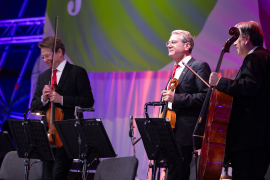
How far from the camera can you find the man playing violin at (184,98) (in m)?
2.99

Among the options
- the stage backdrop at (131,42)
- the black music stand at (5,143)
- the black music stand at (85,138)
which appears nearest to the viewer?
the black music stand at (85,138)

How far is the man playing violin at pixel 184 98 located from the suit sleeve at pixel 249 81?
2.00 feet

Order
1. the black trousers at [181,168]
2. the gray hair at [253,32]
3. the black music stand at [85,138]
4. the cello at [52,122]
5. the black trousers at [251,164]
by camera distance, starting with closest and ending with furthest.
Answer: the black trousers at [251,164]
the gray hair at [253,32]
the black music stand at [85,138]
the black trousers at [181,168]
the cello at [52,122]

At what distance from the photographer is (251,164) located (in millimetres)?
2355

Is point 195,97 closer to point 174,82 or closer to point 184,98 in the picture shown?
point 184,98

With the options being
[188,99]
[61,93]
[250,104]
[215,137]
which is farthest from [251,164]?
[61,93]

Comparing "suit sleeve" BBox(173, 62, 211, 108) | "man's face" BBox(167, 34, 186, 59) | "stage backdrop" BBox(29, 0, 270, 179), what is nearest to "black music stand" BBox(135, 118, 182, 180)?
"suit sleeve" BBox(173, 62, 211, 108)

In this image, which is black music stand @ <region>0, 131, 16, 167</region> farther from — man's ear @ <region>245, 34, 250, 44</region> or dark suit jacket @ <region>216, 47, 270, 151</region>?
man's ear @ <region>245, 34, 250, 44</region>

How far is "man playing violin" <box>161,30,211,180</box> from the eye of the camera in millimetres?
2988

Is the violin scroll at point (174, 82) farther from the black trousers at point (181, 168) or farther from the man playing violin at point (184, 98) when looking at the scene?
the black trousers at point (181, 168)

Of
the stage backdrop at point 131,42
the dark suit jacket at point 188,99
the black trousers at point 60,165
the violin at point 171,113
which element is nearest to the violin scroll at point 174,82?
the violin at point 171,113

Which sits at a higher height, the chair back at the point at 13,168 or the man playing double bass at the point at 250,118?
the man playing double bass at the point at 250,118

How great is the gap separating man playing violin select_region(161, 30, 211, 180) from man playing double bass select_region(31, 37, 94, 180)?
3.44ft

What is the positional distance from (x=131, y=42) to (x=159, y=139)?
2.87 metres
